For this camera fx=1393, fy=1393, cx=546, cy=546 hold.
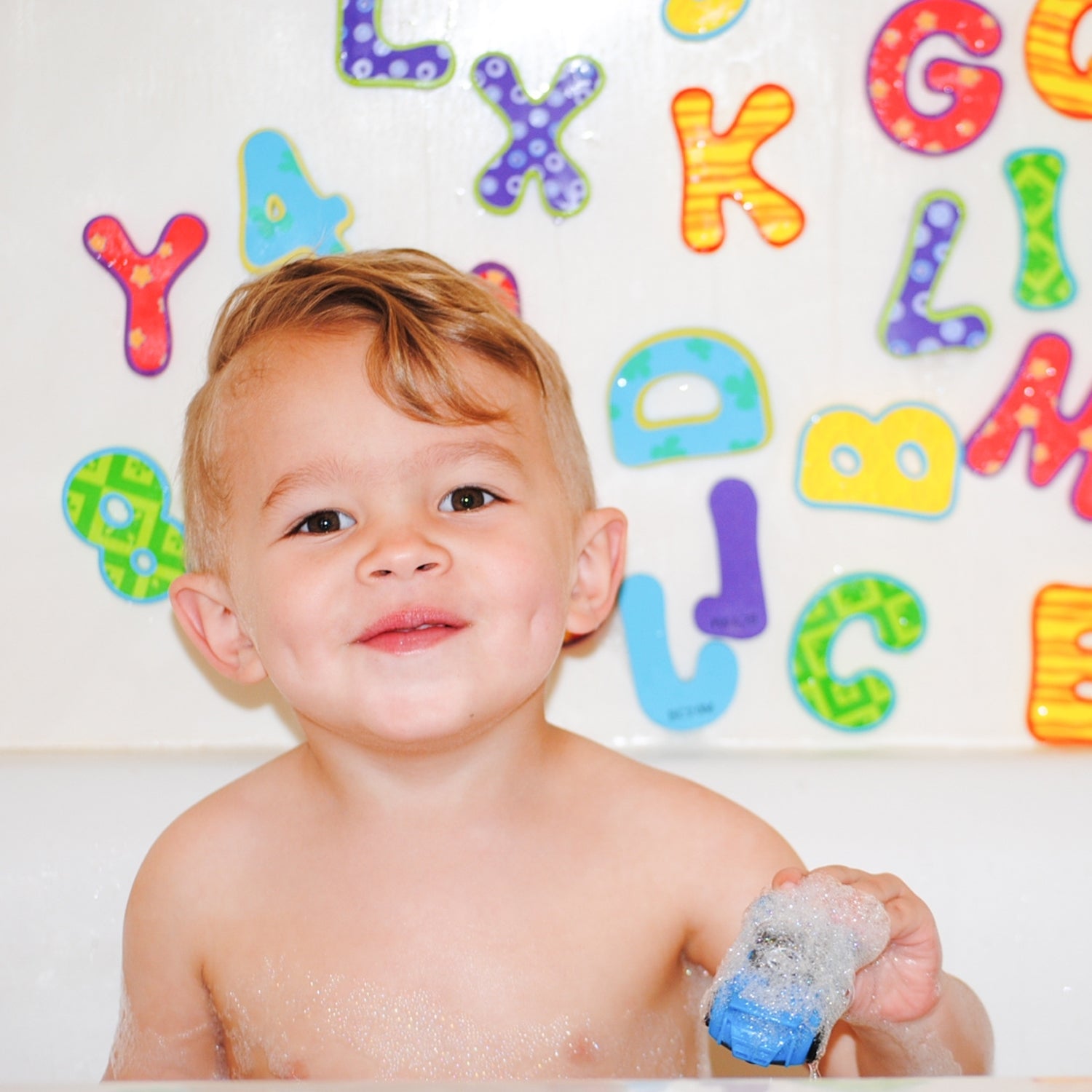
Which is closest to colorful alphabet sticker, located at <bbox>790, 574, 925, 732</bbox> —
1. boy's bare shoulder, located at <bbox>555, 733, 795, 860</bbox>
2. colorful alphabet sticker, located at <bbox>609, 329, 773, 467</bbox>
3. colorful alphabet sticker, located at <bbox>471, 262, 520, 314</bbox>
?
colorful alphabet sticker, located at <bbox>609, 329, 773, 467</bbox>

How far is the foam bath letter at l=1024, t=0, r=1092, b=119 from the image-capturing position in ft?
4.14

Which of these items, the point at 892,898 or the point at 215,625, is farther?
the point at 215,625

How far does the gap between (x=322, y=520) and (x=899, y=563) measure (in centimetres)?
60

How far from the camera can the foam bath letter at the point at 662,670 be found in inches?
51.7

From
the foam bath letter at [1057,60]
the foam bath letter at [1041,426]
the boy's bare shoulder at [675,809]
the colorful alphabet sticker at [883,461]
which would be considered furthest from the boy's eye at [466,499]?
the foam bath letter at [1057,60]

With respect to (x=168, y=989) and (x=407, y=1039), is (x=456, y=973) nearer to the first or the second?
(x=407, y=1039)

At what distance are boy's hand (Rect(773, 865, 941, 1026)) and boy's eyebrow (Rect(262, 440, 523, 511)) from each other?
1.10 feet

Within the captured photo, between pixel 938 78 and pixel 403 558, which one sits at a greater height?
pixel 938 78

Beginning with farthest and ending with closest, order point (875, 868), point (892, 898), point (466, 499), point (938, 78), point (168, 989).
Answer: point (938, 78), point (875, 868), point (168, 989), point (466, 499), point (892, 898)

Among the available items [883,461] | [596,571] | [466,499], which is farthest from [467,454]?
[883,461]

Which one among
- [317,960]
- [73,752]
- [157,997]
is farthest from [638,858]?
[73,752]

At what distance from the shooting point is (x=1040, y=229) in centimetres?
128

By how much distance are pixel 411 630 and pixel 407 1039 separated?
0.31 meters

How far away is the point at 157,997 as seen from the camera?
1043 mm
